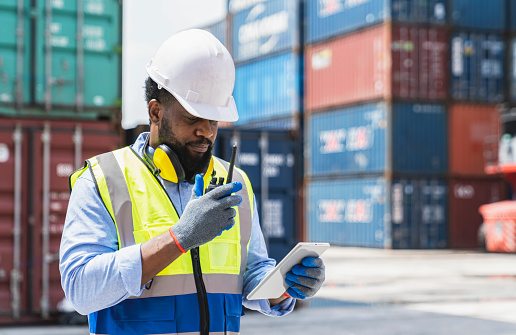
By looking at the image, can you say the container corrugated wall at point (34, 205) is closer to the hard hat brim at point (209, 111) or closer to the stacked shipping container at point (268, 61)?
the hard hat brim at point (209, 111)

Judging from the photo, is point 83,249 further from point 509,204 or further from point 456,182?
point 456,182

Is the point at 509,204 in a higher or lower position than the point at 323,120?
lower

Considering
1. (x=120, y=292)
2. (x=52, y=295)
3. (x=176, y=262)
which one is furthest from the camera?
(x=52, y=295)

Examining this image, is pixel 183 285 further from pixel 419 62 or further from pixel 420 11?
pixel 420 11

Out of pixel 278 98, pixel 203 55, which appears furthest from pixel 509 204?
pixel 203 55

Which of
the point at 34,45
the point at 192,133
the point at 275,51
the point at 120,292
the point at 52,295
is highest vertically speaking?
the point at 275,51

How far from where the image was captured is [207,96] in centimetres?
243

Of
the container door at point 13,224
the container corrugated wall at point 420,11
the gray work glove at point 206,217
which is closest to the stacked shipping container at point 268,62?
the container corrugated wall at point 420,11

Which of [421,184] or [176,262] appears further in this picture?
[421,184]

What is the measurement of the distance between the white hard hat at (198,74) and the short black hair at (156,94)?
3 centimetres

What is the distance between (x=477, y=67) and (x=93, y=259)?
87.5 ft

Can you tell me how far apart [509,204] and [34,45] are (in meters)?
18.5

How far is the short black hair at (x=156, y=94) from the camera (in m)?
2.45

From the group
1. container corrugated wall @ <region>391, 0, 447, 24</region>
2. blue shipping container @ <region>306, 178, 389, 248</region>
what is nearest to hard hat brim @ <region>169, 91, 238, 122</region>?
blue shipping container @ <region>306, 178, 389, 248</region>
